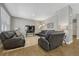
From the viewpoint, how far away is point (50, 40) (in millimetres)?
2551

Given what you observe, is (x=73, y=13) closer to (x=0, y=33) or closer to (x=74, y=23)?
(x=74, y=23)

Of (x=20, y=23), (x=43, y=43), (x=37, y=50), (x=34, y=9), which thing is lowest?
(x=37, y=50)

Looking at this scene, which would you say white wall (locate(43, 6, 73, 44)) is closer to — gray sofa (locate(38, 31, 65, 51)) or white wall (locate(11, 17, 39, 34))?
gray sofa (locate(38, 31, 65, 51))

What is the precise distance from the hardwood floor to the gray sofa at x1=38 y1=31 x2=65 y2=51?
10cm

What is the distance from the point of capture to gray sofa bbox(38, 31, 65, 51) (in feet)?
8.23

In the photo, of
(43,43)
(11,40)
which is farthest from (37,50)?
(11,40)

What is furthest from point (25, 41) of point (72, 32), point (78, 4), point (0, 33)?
point (78, 4)

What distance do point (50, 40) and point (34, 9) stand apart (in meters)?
0.88

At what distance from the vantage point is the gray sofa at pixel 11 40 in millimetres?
2418

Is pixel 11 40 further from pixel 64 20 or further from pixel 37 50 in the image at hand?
pixel 64 20

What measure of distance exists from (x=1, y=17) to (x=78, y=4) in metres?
1.85

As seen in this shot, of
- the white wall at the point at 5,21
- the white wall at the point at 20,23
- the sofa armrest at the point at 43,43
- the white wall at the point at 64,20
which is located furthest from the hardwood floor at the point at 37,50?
the white wall at the point at 5,21

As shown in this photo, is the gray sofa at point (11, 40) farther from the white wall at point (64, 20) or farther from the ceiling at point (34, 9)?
the white wall at point (64, 20)

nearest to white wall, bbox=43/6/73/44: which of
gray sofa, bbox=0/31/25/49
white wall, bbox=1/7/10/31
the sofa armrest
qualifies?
the sofa armrest
